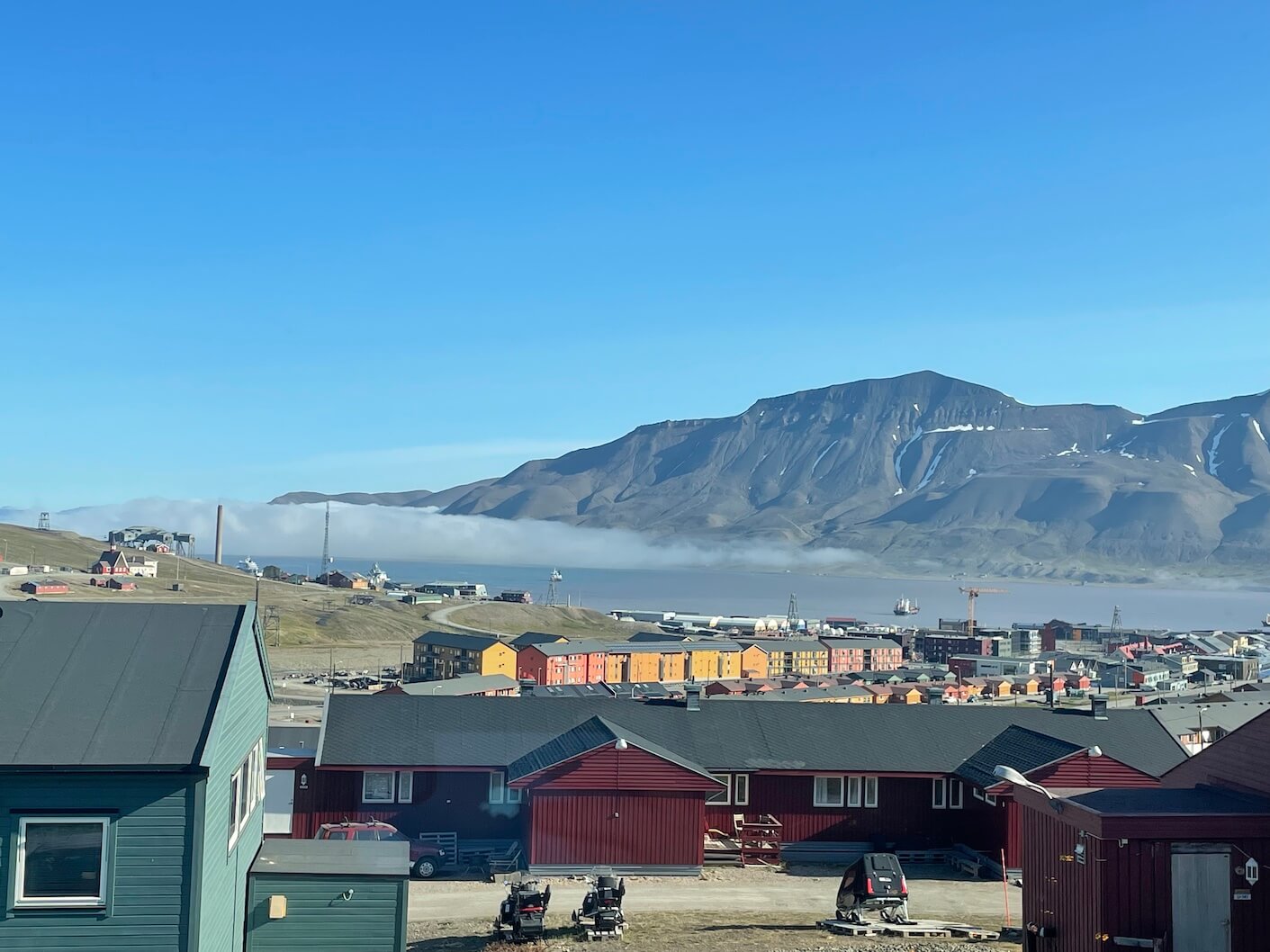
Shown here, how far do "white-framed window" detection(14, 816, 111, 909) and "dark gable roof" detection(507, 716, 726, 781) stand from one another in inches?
556

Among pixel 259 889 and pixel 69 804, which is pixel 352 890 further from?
pixel 69 804

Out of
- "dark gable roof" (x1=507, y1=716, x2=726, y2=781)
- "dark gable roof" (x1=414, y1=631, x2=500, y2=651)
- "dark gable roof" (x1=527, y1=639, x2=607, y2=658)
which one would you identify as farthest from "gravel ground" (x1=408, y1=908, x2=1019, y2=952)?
"dark gable roof" (x1=414, y1=631, x2=500, y2=651)

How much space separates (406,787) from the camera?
28469 millimetres

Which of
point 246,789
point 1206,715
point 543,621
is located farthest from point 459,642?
point 246,789

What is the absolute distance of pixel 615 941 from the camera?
64.7 ft

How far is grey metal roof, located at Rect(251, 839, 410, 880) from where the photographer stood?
15430 millimetres

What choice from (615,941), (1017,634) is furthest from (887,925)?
(1017,634)

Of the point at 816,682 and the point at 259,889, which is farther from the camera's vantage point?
the point at 816,682

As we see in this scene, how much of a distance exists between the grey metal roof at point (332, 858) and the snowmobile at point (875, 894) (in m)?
8.80

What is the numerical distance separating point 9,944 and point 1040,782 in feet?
69.5

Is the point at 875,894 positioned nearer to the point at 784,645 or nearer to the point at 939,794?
the point at 939,794

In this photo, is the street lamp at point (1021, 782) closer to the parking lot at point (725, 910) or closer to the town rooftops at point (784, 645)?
the parking lot at point (725, 910)

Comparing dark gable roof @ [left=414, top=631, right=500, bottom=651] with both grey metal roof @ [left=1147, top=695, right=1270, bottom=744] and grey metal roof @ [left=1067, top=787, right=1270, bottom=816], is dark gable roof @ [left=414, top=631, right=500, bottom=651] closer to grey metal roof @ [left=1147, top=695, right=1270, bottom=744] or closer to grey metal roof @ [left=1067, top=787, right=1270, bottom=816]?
grey metal roof @ [left=1147, top=695, right=1270, bottom=744]

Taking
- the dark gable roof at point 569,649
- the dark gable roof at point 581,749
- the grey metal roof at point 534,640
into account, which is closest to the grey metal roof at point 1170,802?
the dark gable roof at point 581,749
